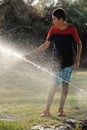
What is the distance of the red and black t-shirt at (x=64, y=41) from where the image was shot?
7.62 meters

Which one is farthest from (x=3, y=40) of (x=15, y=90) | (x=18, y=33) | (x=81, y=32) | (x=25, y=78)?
(x=15, y=90)

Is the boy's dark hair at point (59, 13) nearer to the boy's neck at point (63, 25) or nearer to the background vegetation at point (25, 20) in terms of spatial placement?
the boy's neck at point (63, 25)

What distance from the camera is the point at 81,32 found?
28047 mm

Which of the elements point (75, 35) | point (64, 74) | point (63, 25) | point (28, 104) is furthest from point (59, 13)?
point (28, 104)

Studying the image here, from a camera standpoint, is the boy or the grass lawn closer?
the grass lawn

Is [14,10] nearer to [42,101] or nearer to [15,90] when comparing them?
[15,90]

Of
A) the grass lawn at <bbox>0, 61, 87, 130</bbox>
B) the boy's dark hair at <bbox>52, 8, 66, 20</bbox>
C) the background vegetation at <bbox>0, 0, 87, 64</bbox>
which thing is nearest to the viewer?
the grass lawn at <bbox>0, 61, 87, 130</bbox>

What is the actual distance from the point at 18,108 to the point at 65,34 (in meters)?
1.91

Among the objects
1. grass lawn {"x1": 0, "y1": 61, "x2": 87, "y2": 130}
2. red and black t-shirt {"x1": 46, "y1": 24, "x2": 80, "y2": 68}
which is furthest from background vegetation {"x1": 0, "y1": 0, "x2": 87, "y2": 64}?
red and black t-shirt {"x1": 46, "y1": 24, "x2": 80, "y2": 68}

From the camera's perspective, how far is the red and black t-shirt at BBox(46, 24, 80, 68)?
762 cm

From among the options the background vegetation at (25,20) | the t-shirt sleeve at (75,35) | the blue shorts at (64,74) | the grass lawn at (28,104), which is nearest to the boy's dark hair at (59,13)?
the t-shirt sleeve at (75,35)

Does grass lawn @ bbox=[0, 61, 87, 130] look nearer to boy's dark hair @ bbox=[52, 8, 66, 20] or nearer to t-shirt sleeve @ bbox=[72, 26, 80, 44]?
t-shirt sleeve @ bbox=[72, 26, 80, 44]

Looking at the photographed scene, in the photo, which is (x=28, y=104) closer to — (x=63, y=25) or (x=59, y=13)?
(x=63, y=25)

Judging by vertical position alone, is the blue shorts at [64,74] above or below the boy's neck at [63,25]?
below
